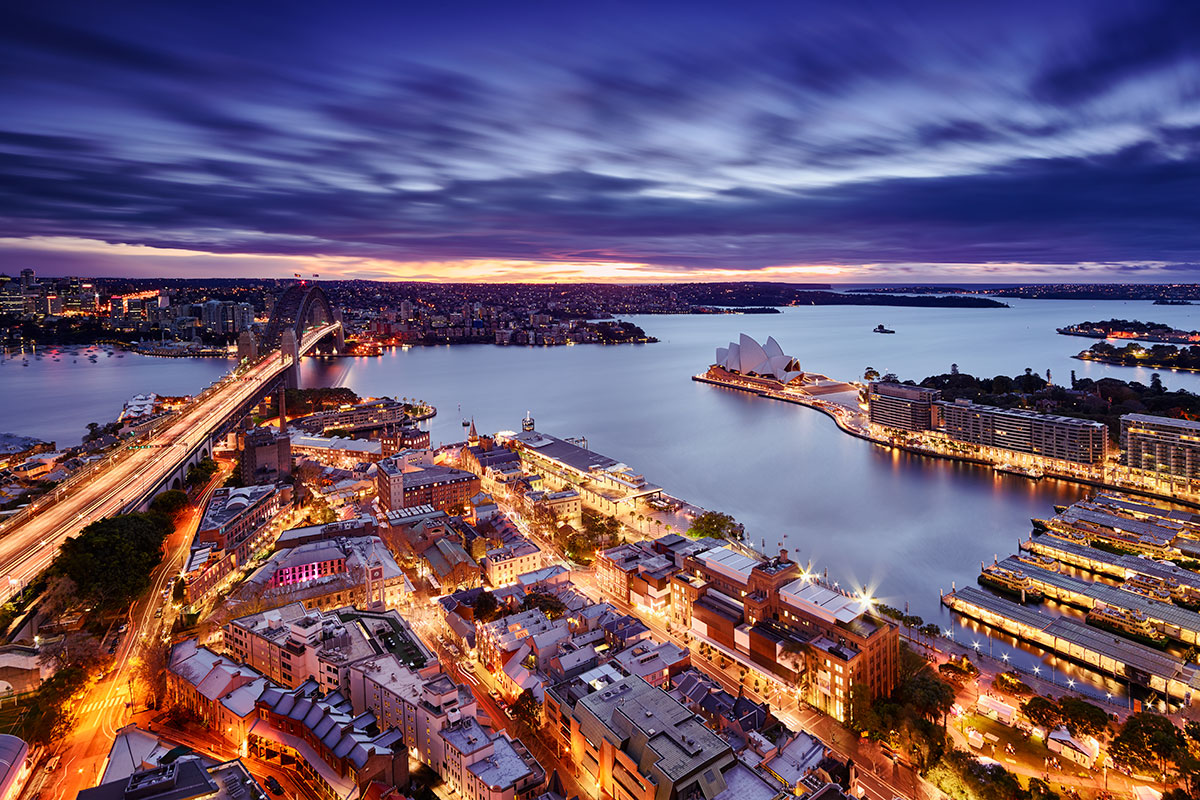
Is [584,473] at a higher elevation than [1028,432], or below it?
below

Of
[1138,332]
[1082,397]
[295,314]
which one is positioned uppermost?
[295,314]

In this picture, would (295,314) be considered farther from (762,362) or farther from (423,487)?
(423,487)

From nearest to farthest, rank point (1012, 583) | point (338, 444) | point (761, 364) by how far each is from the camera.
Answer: point (1012, 583) → point (338, 444) → point (761, 364)

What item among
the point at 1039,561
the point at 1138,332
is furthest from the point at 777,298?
the point at 1039,561

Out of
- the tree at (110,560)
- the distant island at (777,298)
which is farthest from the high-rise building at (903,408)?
the distant island at (777,298)

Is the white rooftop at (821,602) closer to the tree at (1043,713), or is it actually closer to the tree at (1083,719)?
the tree at (1043,713)

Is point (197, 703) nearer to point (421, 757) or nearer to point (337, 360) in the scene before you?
point (421, 757)
